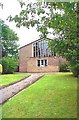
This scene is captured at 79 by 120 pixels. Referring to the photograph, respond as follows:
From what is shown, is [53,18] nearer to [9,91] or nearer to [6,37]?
[9,91]

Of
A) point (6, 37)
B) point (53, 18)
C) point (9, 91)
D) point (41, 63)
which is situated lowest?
point (9, 91)

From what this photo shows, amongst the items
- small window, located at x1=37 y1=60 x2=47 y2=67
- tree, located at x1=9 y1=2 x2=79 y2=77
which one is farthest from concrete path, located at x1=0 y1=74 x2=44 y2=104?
small window, located at x1=37 y1=60 x2=47 y2=67

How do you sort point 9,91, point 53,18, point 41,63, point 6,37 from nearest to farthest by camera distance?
point 53,18 → point 9,91 → point 6,37 → point 41,63

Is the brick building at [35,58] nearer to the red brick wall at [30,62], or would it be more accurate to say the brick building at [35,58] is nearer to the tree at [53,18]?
the red brick wall at [30,62]

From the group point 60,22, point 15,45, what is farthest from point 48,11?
point 15,45

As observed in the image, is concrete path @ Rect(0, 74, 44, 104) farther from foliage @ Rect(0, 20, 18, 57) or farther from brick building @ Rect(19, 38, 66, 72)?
brick building @ Rect(19, 38, 66, 72)

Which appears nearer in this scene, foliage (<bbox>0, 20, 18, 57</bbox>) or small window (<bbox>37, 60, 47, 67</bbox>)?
foliage (<bbox>0, 20, 18, 57</bbox>)

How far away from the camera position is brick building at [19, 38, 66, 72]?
1630 centimetres

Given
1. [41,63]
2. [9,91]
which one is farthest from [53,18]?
[41,63]

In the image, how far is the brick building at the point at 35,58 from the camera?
1630cm

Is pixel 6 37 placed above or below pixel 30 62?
above

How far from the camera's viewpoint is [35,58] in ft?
55.7

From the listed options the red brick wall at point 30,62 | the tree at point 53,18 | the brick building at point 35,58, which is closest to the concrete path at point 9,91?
the tree at point 53,18

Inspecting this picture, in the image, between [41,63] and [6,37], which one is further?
[41,63]
